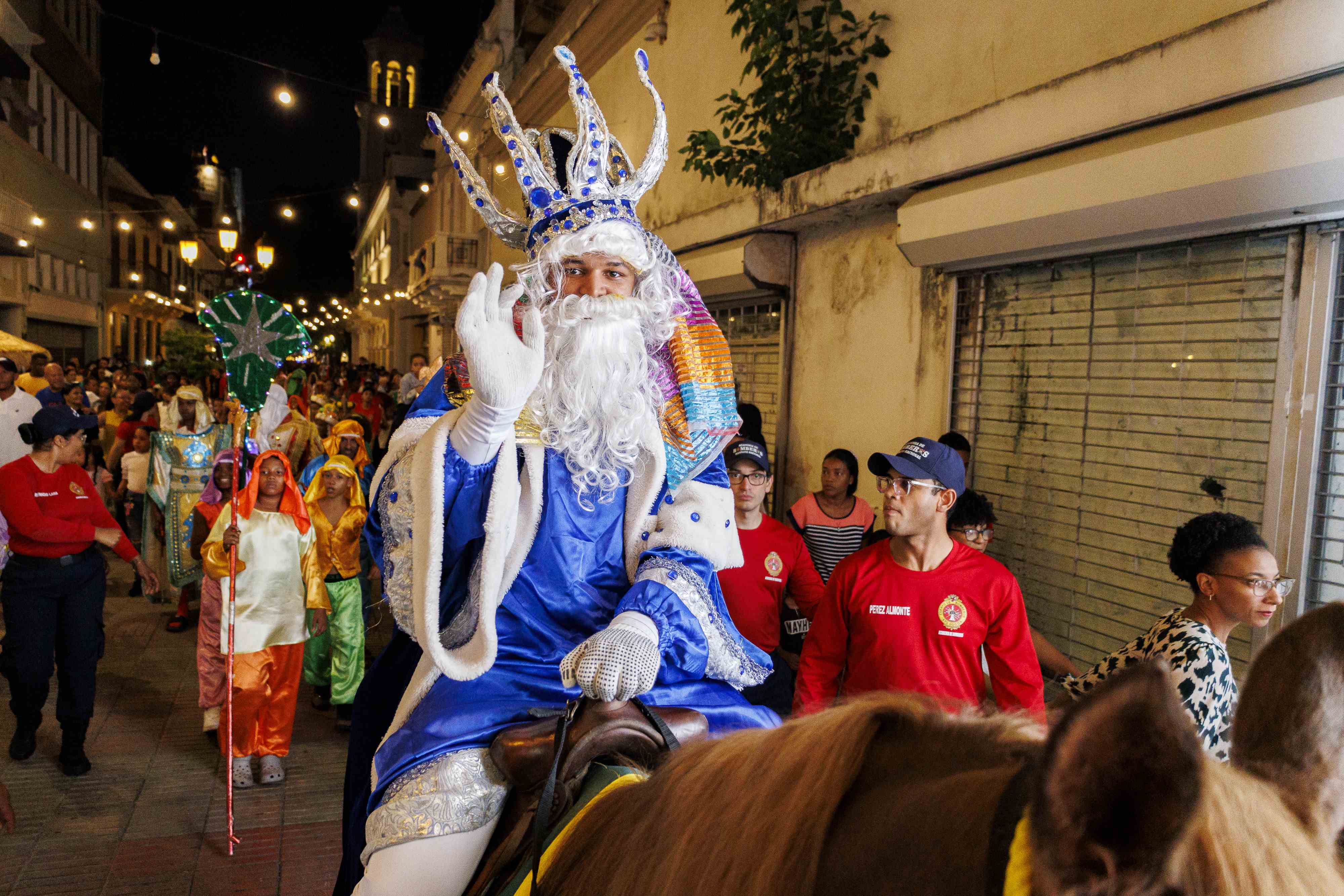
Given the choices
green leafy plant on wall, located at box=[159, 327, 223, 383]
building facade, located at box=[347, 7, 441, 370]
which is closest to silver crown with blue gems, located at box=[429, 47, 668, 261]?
green leafy plant on wall, located at box=[159, 327, 223, 383]

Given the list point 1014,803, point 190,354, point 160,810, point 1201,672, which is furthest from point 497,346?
point 190,354

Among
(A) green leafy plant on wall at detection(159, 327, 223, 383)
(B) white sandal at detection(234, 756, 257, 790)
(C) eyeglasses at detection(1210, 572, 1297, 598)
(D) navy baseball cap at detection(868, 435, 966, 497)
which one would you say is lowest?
(B) white sandal at detection(234, 756, 257, 790)

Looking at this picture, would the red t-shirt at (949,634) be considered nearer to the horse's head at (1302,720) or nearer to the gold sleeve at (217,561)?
the horse's head at (1302,720)

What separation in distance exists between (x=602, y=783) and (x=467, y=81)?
23.4 meters

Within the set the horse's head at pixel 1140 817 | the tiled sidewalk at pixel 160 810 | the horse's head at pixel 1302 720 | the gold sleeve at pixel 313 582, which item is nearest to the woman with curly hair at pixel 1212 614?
the horse's head at pixel 1302 720

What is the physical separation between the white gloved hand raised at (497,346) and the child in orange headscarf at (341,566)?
4316mm

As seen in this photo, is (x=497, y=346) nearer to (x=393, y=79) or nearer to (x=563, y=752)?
(x=563, y=752)

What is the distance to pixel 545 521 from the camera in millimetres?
2377

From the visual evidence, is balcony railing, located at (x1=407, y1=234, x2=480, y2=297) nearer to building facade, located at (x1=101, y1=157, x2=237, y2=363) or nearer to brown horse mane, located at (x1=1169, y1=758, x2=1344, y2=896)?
building facade, located at (x1=101, y1=157, x2=237, y2=363)

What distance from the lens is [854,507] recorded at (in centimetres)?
580

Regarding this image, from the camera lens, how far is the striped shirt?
5629mm

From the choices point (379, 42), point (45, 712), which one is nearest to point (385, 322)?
point (379, 42)

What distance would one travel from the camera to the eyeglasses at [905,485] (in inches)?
137

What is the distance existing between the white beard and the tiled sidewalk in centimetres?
297
